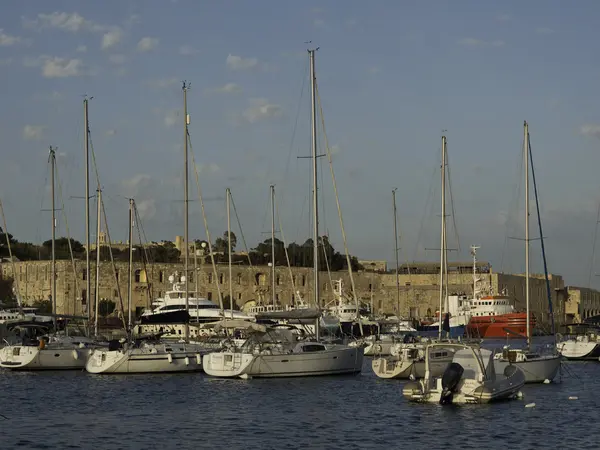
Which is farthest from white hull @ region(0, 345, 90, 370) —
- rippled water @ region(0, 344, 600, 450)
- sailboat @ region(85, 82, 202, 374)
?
rippled water @ region(0, 344, 600, 450)

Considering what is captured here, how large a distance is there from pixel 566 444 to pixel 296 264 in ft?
263

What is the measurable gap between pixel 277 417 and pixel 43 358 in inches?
686

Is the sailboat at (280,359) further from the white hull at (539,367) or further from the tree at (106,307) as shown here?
the tree at (106,307)

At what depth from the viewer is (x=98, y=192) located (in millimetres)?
54500

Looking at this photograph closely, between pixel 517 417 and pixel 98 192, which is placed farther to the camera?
pixel 98 192

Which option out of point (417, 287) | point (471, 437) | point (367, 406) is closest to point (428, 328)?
point (417, 287)

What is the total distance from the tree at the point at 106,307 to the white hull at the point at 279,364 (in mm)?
44438

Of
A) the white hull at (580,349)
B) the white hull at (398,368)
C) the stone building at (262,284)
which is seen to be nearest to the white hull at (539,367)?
the white hull at (398,368)

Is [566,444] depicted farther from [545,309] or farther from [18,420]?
[545,309]

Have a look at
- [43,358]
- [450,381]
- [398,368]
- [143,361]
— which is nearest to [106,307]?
[43,358]

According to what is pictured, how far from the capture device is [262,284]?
313 ft

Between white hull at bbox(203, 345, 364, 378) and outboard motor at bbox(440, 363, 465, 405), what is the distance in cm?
876

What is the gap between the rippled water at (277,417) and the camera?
25188 millimetres

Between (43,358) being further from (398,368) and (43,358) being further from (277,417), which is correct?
(277,417)
